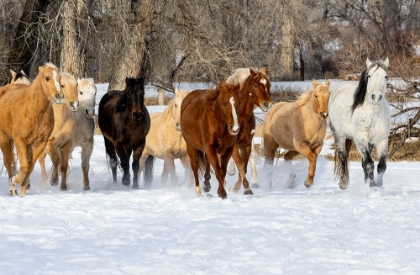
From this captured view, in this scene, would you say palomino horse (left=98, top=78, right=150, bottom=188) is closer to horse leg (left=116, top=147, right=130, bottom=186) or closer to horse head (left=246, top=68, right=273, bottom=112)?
horse leg (left=116, top=147, right=130, bottom=186)

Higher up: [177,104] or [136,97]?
[136,97]

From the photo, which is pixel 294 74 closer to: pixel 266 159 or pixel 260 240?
pixel 266 159

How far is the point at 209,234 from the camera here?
285 inches

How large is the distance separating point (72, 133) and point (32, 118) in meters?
1.99

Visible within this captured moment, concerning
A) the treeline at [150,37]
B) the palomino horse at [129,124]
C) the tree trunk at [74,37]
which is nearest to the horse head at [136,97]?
the palomino horse at [129,124]

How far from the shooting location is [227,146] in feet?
33.0

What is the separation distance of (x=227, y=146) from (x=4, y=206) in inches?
110

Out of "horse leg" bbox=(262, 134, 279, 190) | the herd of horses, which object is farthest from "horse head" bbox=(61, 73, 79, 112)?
"horse leg" bbox=(262, 134, 279, 190)

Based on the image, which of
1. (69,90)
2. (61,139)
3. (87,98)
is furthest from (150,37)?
(69,90)

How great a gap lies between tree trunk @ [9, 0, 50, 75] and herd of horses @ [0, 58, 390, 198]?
6.08 m

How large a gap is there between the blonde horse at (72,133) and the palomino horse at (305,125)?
10.1 feet

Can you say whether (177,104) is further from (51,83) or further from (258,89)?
(51,83)

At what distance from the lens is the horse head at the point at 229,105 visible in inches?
376

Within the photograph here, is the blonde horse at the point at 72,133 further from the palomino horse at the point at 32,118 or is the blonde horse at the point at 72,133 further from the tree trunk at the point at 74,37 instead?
the tree trunk at the point at 74,37
